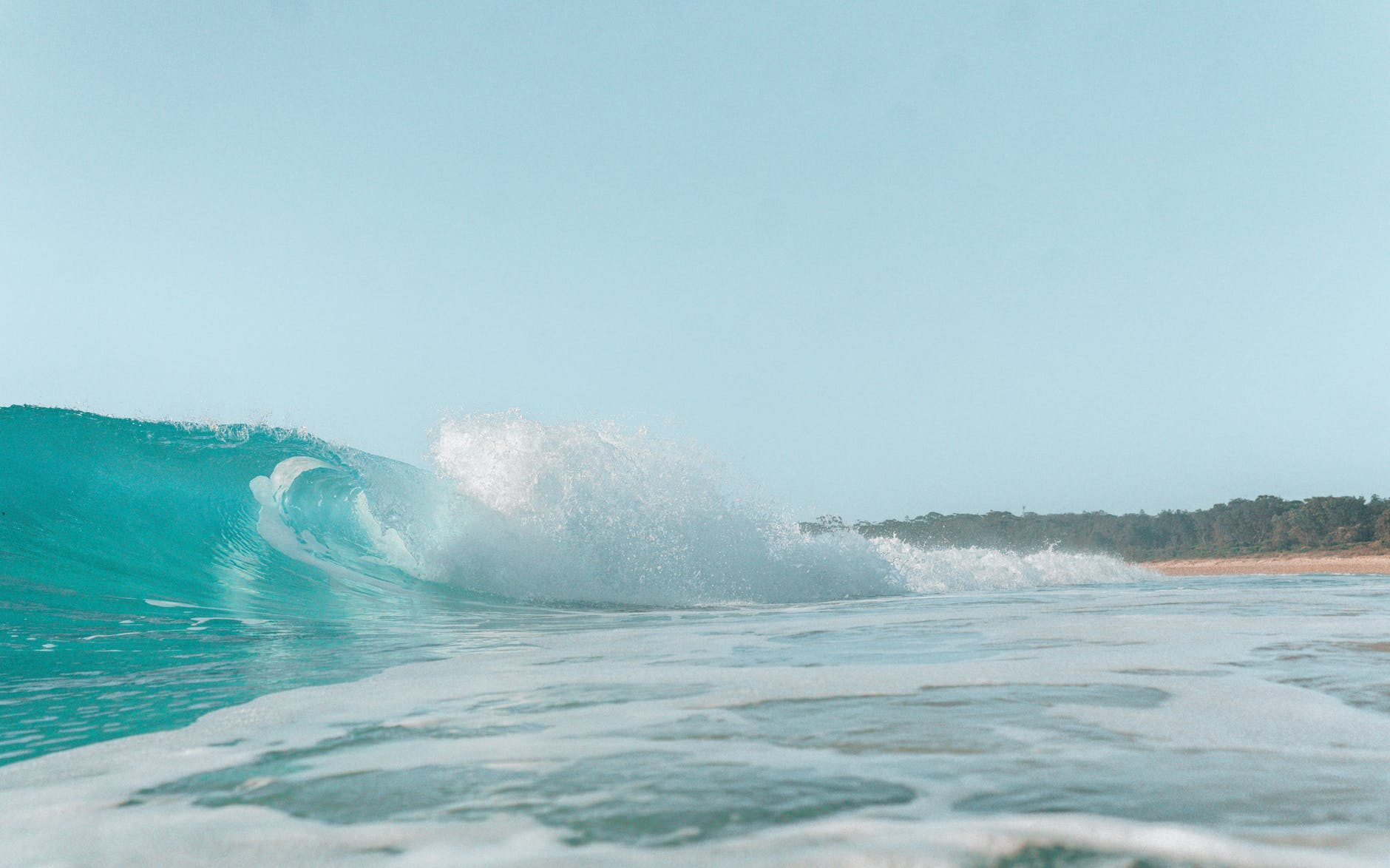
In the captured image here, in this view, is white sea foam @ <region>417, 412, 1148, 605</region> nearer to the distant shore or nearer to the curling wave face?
the curling wave face

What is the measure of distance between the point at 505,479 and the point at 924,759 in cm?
930

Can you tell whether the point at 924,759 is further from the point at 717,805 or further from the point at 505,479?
the point at 505,479

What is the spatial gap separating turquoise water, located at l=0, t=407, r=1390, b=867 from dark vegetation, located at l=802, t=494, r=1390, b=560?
18.8 metres

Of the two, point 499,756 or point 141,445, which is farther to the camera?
point 141,445

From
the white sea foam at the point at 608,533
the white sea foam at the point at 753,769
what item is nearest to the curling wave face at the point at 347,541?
the white sea foam at the point at 608,533

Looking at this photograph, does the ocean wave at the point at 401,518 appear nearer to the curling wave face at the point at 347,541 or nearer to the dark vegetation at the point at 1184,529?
the curling wave face at the point at 347,541

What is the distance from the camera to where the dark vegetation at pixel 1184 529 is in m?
28.2

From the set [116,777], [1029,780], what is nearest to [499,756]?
[116,777]

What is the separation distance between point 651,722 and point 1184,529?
36121mm

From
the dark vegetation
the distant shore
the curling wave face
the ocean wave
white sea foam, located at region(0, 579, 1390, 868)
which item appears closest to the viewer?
white sea foam, located at region(0, 579, 1390, 868)

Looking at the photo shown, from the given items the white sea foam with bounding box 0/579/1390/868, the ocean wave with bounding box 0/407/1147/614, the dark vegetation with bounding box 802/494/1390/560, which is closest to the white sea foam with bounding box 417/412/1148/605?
the ocean wave with bounding box 0/407/1147/614

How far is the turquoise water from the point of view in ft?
5.19

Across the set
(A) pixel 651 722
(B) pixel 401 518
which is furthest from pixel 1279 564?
(A) pixel 651 722

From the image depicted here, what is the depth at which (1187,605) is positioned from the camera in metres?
7.24
